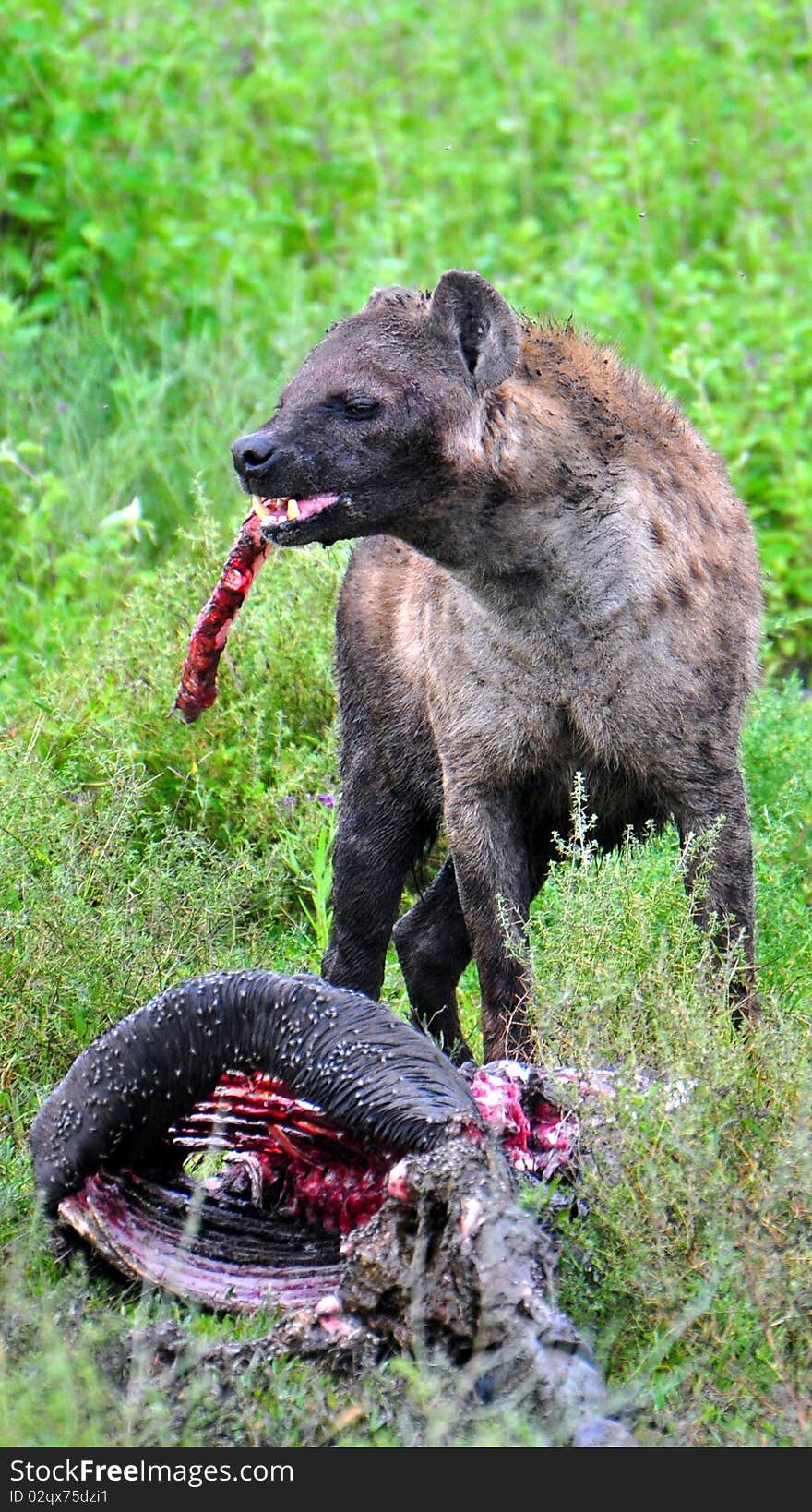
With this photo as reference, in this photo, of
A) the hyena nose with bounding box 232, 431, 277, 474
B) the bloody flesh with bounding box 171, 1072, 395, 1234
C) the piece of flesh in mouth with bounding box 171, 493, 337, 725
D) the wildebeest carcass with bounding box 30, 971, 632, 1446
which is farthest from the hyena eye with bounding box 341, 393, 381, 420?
the bloody flesh with bounding box 171, 1072, 395, 1234

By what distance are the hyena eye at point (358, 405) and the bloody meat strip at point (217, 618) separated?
525mm

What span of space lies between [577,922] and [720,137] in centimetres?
703

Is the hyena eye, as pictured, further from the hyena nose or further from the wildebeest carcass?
the wildebeest carcass

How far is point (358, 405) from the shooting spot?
4359 mm

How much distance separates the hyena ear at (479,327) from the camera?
4418 millimetres

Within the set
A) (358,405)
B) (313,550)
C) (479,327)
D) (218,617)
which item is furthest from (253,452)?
(313,550)

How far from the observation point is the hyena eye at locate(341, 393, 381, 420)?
4352 mm

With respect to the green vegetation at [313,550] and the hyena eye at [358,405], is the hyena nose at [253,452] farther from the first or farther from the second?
the green vegetation at [313,550]

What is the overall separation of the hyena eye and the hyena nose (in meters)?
0.17

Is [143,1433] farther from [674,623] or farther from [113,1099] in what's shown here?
[674,623]

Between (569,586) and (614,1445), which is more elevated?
(569,586)

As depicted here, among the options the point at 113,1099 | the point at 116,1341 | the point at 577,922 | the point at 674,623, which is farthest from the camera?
the point at 674,623
